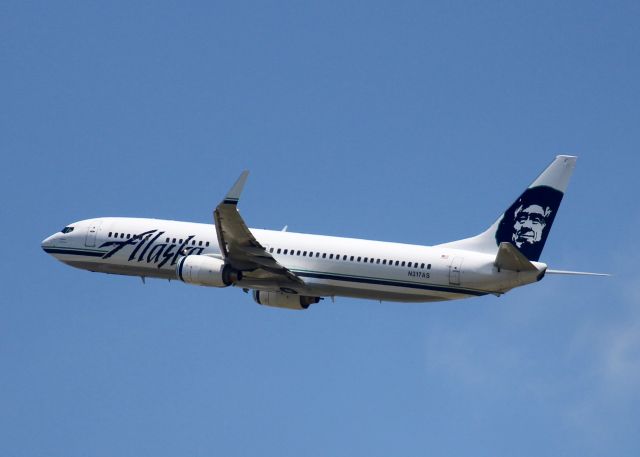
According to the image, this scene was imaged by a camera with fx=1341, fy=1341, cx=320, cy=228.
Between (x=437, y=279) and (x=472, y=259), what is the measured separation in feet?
6.03

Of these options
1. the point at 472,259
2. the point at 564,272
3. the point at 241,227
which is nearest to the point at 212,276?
the point at 241,227

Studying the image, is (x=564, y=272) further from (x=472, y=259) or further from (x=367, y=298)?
(x=367, y=298)

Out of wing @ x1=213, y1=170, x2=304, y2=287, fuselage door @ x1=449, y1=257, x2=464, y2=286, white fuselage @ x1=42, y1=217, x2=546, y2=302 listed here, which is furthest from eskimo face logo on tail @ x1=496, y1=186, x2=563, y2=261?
wing @ x1=213, y1=170, x2=304, y2=287

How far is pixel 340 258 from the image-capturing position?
208 ft

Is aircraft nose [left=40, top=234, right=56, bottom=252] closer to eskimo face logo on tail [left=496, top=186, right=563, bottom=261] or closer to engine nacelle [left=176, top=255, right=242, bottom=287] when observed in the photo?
engine nacelle [left=176, top=255, right=242, bottom=287]

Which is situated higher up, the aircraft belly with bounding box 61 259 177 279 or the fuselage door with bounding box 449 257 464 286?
the aircraft belly with bounding box 61 259 177 279

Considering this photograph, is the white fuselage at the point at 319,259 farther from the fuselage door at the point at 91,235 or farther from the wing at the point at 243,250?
the wing at the point at 243,250

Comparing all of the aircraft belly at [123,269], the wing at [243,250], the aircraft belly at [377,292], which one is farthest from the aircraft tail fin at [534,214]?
the aircraft belly at [123,269]

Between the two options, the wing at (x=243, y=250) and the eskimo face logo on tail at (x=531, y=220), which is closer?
the wing at (x=243, y=250)

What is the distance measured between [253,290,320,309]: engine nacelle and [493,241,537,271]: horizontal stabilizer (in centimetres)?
1092

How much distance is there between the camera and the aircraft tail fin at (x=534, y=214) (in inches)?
2425

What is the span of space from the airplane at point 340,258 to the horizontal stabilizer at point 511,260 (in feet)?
0.16

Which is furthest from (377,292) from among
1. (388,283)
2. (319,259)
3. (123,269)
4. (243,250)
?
(123,269)

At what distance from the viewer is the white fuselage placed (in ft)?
200
